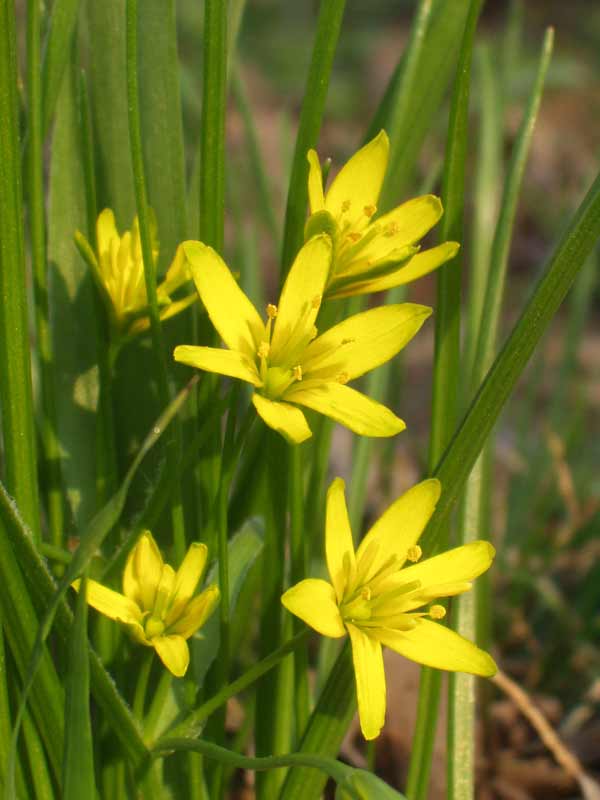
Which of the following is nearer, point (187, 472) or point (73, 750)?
point (73, 750)

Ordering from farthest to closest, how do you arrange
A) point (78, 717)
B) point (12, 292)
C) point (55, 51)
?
1. point (55, 51)
2. point (12, 292)
3. point (78, 717)

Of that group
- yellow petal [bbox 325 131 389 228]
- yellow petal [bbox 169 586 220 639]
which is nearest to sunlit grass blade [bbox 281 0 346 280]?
yellow petal [bbox 325 131 389 228]

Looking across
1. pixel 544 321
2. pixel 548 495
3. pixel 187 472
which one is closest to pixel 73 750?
pixel 187 472

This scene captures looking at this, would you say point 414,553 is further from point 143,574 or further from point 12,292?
point 12,292

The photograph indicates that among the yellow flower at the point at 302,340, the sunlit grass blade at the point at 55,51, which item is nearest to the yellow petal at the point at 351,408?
the yellow flower at the point at 302,340

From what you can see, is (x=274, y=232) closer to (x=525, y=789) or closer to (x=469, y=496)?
(x=469, y=496)

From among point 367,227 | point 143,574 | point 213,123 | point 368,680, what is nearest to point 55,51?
point 213,123

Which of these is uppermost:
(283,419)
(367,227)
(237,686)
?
(367,227)
